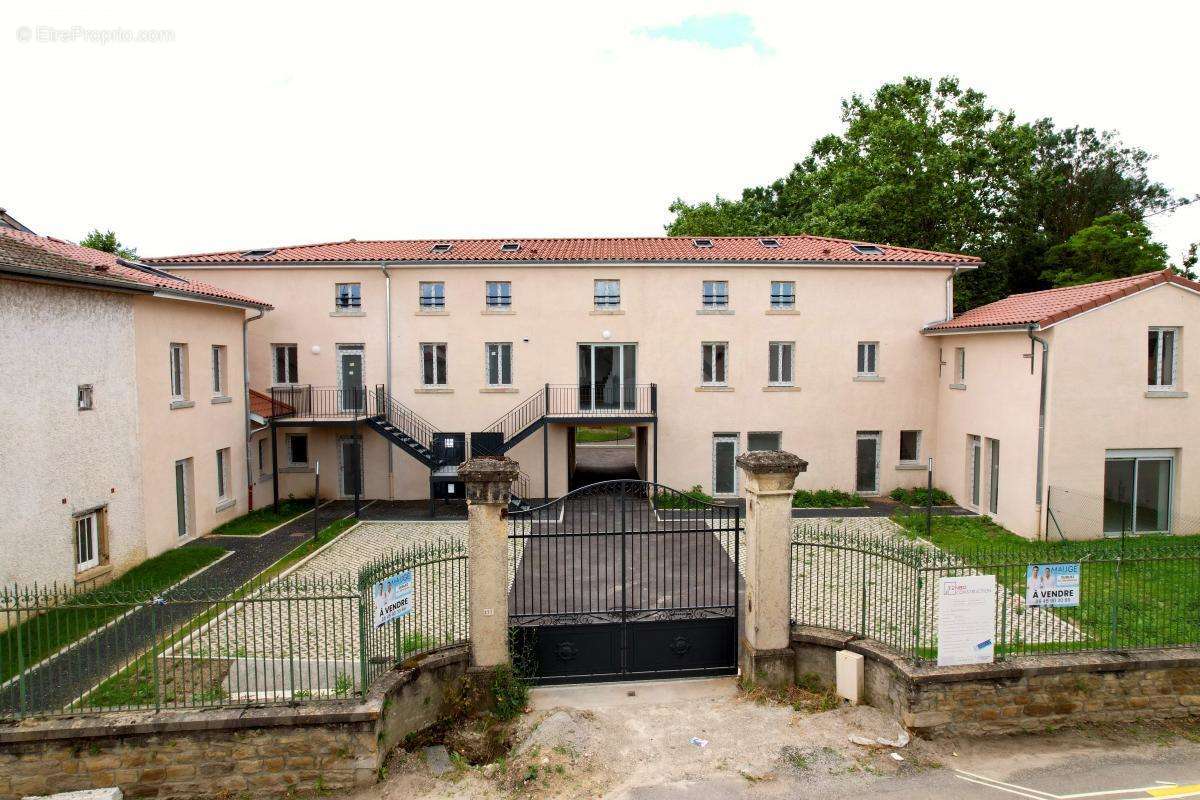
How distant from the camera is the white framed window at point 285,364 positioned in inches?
859

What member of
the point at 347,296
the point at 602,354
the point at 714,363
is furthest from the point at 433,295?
the point at 714,363

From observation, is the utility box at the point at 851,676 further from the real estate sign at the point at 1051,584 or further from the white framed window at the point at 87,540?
the white framed window at the point at 87,540

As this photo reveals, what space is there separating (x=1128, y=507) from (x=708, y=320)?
11501 millimetres

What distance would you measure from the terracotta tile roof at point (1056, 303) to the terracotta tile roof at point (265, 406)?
63.4 feet

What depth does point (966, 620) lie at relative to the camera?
27.3 ft

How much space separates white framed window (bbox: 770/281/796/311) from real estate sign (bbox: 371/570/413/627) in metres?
15.9

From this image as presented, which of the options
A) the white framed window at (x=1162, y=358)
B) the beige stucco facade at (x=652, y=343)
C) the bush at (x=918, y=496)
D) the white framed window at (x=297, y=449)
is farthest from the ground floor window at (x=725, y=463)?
the white framed window at (x=297, y=449)

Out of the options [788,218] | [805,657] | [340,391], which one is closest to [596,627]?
[805,657]

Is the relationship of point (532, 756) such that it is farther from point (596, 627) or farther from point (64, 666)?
point (64, 666)

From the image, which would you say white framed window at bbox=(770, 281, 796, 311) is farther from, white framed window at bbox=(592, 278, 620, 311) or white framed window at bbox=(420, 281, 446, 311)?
white framed window at bbox=(420, 281, 446, 311)

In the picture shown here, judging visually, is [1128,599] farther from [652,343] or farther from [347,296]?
[347,296]

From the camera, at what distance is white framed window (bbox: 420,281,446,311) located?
851 inches

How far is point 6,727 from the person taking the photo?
7.18 meters

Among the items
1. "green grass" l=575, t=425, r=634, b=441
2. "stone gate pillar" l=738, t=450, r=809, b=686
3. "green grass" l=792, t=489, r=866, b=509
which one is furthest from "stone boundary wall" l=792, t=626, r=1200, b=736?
"green grass" l=575, t=425, r=634, b=441
